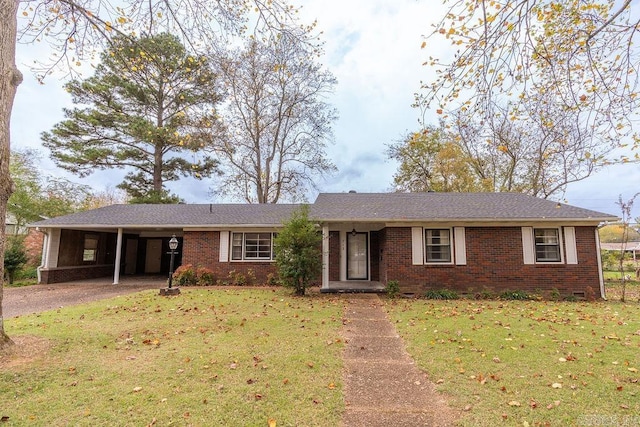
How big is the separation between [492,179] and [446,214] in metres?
15.4

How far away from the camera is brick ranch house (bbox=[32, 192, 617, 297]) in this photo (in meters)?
11.3

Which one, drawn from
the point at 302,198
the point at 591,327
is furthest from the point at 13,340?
the point at 302,198

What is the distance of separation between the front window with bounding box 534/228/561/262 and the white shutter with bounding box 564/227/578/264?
24cm

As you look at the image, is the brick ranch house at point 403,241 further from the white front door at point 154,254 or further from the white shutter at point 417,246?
the white front door at point 154,254

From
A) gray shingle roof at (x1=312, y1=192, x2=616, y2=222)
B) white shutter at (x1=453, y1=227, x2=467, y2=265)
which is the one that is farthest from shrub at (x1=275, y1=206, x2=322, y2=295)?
white shutter at (x1=453, y1=227, x2=467, y2=265)

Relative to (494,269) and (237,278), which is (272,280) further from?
(494,269)

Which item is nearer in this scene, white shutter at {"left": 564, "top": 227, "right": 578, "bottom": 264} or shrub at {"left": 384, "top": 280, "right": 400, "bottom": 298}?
shrub at {"left": 384, "top": 280, "right": 400, "bottom": 298}

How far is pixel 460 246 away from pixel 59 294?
1446 centimetres

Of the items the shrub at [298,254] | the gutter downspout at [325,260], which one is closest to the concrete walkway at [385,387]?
the shrub at [298,254]

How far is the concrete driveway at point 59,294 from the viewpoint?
933cm

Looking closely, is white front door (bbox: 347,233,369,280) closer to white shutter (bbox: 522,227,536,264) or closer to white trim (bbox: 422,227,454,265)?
white trim (bbox: 422,227,454,265)

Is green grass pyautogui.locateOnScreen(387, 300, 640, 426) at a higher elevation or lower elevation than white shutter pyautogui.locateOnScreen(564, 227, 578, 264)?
lower

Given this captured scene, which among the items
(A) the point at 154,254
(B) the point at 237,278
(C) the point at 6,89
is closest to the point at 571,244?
(B) the point at 237,278

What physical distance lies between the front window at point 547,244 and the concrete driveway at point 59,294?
14884 millimetres
